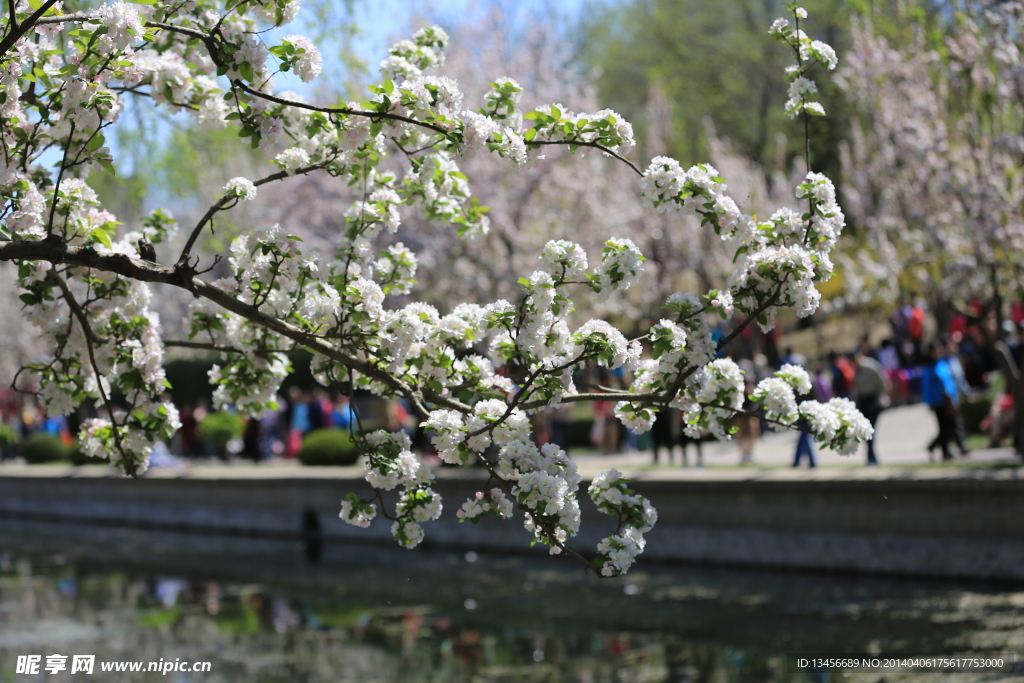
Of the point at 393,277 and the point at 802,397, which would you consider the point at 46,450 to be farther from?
the point at 393,277

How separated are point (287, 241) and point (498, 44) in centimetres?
2033

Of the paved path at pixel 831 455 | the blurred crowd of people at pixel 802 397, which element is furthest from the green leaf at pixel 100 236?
the paved path at pixel 831 455

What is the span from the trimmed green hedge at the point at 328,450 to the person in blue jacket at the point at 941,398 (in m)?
9.37

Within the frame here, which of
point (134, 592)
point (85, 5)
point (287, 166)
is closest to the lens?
point (287, 166)

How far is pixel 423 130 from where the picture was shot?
20.6ft

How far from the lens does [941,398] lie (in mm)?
Answer: 15477

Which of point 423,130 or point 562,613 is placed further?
point 562,613

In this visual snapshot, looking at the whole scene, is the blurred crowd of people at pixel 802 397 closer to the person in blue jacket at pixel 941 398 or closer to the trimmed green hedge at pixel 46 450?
the person in blue jacket at pixel 941 398

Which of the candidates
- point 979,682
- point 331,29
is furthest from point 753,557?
point 331,29

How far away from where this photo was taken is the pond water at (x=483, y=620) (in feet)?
31.3

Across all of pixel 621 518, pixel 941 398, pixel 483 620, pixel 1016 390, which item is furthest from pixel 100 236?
pixel 941 398

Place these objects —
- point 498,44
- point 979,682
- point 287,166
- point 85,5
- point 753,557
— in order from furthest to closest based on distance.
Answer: point 498,44, point 753,557, point 85,5, point 979,682, point 287,166

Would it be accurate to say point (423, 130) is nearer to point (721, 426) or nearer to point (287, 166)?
point (287, 166)

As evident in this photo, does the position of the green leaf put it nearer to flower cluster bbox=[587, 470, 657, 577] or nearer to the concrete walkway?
flower cluster bbox=[587, 470, 657, 577]
